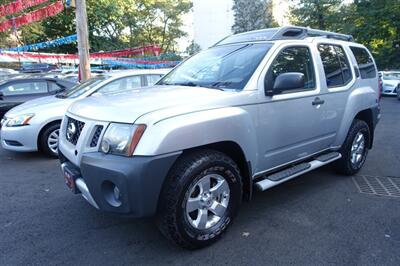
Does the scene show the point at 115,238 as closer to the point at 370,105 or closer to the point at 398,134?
the point at 370,105

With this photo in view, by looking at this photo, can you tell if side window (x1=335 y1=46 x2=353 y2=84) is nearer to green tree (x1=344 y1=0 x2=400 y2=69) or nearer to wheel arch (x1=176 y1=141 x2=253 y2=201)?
wheel arch (x1=176 y1=141 x2=253 y2=201)

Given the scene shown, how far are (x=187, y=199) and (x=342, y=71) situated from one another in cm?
294

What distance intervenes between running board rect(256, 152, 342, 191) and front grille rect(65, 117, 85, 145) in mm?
1788

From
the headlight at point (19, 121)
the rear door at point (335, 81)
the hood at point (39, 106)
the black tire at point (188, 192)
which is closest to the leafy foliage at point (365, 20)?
the rear door at point (335, 81)

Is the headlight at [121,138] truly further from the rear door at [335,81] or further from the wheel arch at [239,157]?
the rear door at [335,81]

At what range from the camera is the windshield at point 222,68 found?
3363mm

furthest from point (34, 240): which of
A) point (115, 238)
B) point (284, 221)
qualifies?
point (284, 221)

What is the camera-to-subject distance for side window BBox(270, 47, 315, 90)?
3543mm

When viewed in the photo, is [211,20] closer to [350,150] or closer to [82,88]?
[82,88]

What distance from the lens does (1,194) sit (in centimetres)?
438

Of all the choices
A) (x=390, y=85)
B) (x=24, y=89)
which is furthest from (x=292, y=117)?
(x=390, y=85)

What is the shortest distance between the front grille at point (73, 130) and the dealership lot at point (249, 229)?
3.01 ft

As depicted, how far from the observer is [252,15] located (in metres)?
32.3

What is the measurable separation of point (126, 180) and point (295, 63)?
2.39 meters
